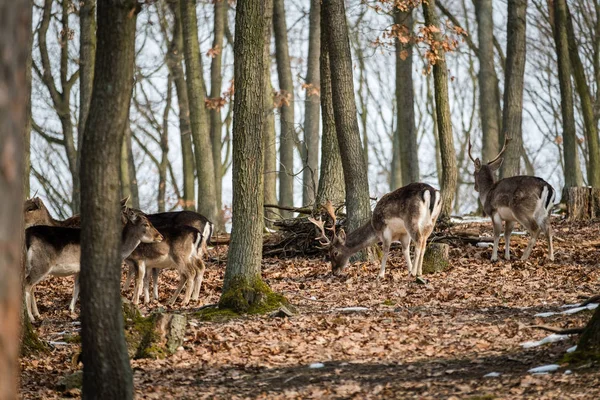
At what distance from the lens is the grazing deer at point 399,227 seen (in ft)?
44.3

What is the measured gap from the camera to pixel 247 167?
1062cm

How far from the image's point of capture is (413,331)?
9.00 m

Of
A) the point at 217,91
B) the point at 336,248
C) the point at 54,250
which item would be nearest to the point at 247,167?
the point at 54,250

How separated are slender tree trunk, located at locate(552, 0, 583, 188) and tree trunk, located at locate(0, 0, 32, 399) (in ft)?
64.3

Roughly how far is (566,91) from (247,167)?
46.3ft

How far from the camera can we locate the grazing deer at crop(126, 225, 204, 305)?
42.2 ft

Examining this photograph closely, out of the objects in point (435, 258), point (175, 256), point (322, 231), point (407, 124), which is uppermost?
point (407, 124)

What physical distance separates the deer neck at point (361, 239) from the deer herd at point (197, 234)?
0.02m

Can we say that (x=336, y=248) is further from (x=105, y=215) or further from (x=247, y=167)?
(x=105, y=215)

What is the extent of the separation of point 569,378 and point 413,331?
2706mm

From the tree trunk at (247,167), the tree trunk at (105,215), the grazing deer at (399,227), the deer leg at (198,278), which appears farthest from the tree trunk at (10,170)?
the grazing deer at (399,227)

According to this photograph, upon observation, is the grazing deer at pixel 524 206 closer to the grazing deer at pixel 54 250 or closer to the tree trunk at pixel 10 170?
the grazing deer at pixel 54 250

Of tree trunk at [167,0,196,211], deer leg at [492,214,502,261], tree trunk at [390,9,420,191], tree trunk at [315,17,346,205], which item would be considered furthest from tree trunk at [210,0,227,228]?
deer leg at [492,214,502,261]

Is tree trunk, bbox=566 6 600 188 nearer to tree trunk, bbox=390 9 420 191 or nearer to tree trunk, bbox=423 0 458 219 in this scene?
tree trunk, bbox=390 9 420 191
